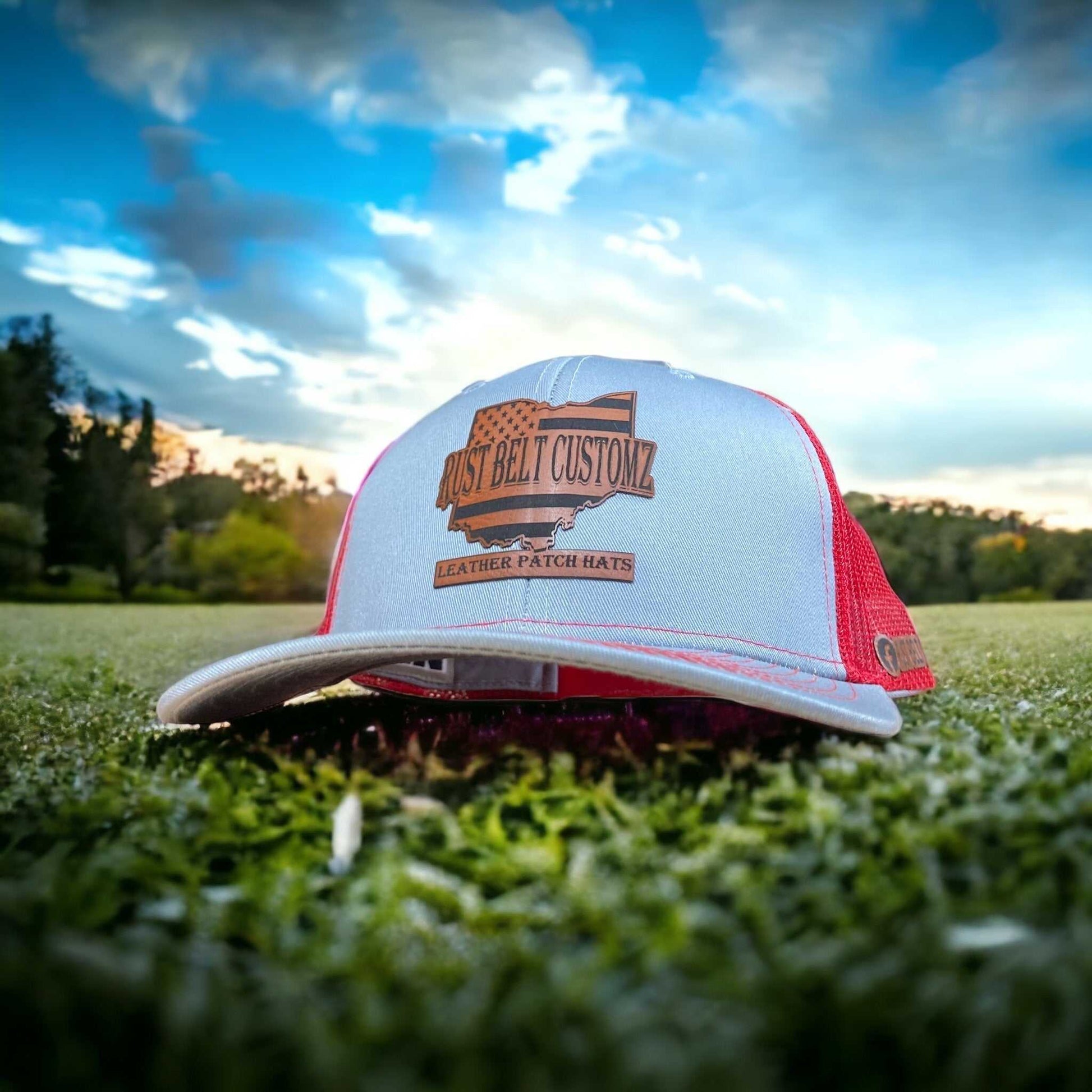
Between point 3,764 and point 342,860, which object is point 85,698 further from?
point 342,860

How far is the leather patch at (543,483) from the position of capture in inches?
82.8

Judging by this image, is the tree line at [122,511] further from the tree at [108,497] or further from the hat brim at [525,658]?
the hat brim at [525,658]

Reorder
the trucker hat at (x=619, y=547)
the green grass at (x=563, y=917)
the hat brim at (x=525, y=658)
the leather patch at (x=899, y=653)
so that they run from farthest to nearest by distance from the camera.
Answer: the leather patch at (x=899, y=653)
the trucker hat at (x=619, y=547)
the hat brim at (x=525, y=658)
the green grass at (x=563, y=917)

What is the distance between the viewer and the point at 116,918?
3.82ft

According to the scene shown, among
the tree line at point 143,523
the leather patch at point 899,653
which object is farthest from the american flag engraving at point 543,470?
the tree line at point 143,523

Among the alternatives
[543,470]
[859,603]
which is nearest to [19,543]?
[543,470]

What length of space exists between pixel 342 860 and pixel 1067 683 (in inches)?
86.6

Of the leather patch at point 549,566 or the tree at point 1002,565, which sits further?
the tree at point 1002,565

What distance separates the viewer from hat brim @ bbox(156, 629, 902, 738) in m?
1.45

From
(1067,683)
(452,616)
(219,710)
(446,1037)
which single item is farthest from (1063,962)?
(1067,683)

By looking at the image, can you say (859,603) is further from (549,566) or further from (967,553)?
(967,553)

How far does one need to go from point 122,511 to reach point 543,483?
3337mm

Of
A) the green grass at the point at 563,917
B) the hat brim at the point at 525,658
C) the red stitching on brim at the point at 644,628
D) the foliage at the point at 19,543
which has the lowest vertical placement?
the green grass at the point at 563,917

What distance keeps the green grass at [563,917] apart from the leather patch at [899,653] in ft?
1.07
